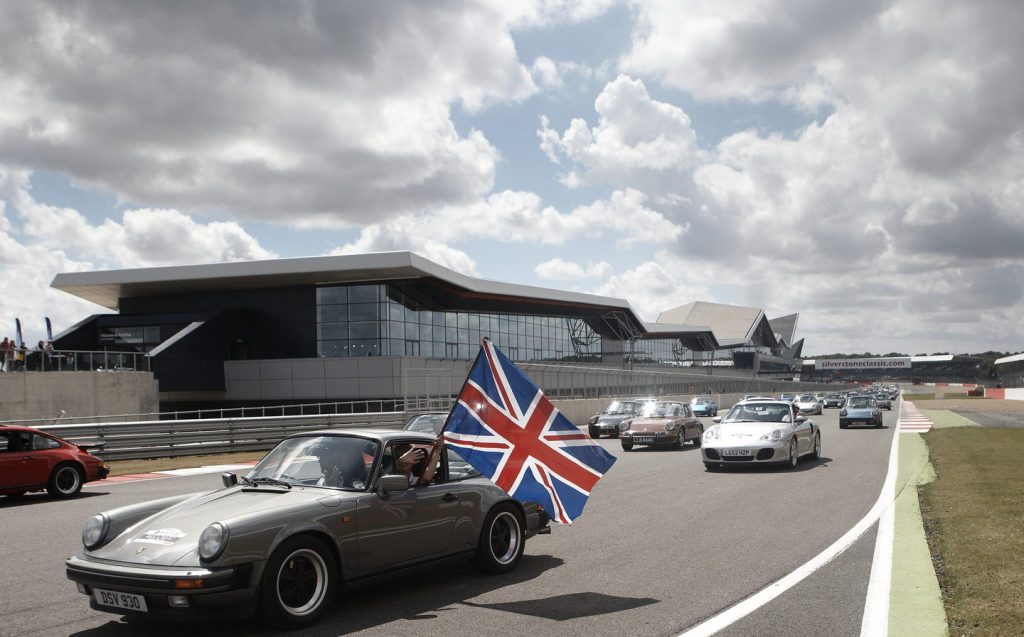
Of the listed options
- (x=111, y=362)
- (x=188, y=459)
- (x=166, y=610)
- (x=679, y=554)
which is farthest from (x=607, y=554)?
(x=111, y=362)

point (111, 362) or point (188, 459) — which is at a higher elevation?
point (111, 362)

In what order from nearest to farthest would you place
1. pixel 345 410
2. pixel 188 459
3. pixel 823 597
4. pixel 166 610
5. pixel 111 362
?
1. pixel 166 610
2. pixel 823 597
3. pixel 188 459
4. pixel 111 362
5. pixel 345 410

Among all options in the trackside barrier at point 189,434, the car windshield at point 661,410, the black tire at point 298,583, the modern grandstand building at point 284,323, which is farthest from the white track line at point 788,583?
the modern grandstand building at point 284,323

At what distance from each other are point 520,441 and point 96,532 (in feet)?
11.1

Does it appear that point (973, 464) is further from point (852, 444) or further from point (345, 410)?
point (345, 410)

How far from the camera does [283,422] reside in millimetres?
25344

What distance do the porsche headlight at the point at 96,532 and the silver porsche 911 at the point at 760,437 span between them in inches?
500

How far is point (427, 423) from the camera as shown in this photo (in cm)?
1627

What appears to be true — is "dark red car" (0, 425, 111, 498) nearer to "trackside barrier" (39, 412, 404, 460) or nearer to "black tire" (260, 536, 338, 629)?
"trackside barrier" (39, 412, 404, 460)

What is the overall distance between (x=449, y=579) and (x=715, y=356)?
4905 inches

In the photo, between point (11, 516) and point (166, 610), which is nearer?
point (166, 610)

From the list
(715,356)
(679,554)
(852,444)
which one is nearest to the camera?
(679,554)

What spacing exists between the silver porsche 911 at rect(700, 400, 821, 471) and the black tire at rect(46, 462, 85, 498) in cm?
1135

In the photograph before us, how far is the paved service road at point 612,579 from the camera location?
588 centimetres
